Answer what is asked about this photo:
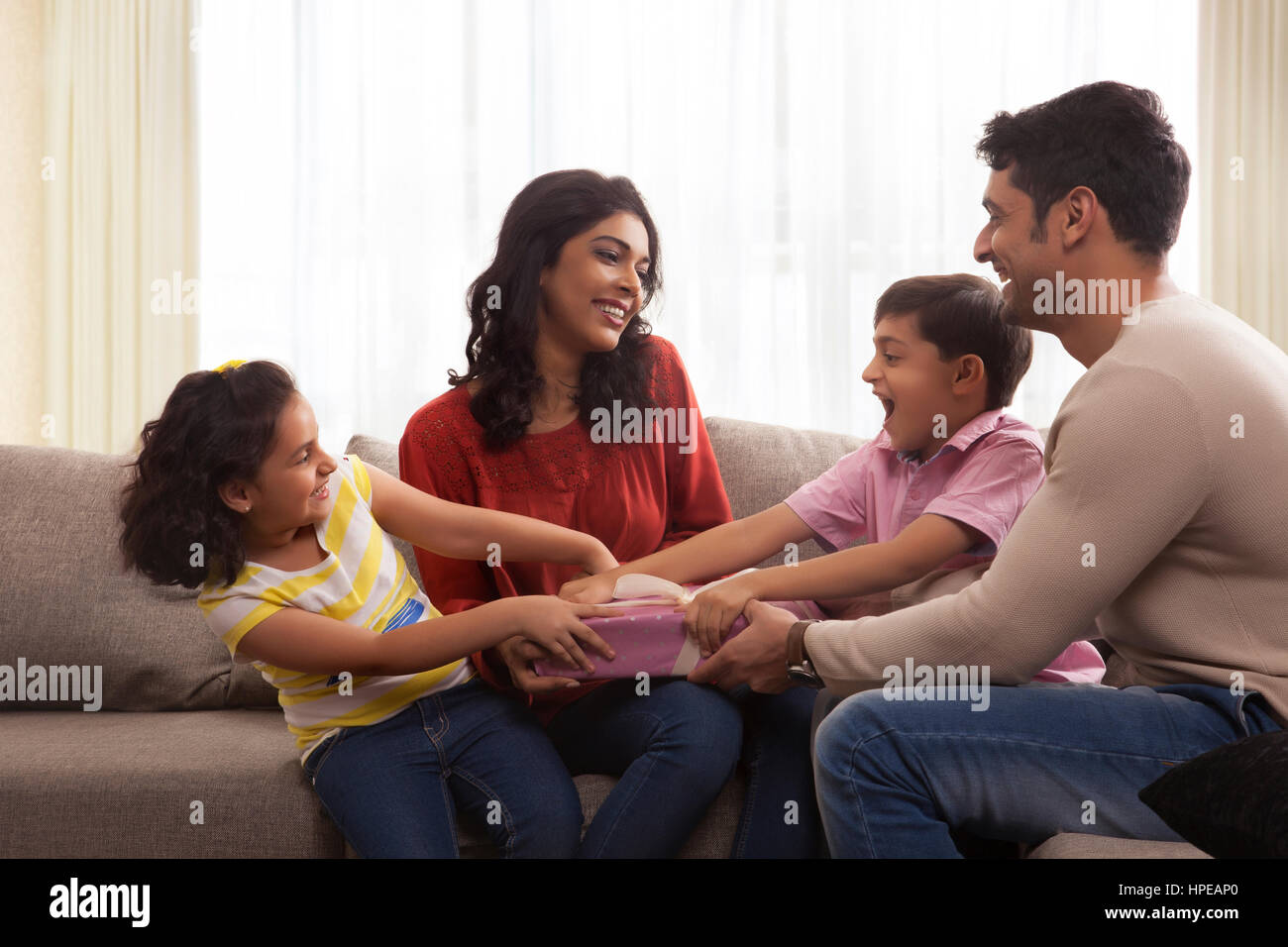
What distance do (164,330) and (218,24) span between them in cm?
96

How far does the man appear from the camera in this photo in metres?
1.11

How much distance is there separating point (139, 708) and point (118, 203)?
1.94 meters

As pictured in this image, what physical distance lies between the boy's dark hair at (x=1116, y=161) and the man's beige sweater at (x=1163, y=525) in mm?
129

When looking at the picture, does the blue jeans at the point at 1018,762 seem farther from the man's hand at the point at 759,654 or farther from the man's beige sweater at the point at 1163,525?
the man's hand at the point at 759,654

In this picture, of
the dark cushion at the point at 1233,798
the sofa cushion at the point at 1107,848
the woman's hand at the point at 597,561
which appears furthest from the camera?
the woman's hand at the point at 597,561

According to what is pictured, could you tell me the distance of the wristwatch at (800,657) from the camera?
1.36 meters

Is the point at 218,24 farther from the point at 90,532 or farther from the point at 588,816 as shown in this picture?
the point at 588,816

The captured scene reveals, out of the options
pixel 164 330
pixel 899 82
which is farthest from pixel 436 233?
pixel 899 82

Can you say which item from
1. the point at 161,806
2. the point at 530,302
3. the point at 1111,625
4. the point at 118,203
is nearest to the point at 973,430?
the point at 1111,625

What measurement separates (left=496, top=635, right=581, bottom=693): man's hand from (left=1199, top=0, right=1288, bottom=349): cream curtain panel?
98.0 inches

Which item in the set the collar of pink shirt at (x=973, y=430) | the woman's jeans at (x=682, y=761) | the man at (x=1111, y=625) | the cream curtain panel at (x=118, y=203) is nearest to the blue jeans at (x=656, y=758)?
the woman's jeans at (x=682, y=761)

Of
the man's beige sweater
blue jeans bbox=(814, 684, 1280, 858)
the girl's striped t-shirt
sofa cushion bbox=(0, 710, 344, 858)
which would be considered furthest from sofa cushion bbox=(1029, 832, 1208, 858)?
sofa cushion bbox=(0, 710, 344, 858)

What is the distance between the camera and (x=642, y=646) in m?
1.45

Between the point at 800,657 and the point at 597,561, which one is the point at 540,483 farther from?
the point at 800,657
